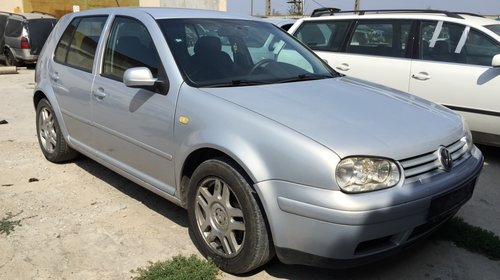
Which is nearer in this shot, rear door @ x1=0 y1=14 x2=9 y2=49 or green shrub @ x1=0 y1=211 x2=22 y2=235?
green shrub @ x1=0 y1=211 x2=22 y2=235

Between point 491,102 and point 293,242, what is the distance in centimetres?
346

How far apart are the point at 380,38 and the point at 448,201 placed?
143 inches

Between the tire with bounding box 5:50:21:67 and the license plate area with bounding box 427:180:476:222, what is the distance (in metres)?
14.5

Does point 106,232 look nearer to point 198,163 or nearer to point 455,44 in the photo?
point 198,163

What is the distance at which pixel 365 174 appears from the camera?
8.27 feet

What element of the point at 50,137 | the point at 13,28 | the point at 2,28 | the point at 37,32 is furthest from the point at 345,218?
the point at 2,28

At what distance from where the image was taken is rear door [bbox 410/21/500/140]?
5.07m

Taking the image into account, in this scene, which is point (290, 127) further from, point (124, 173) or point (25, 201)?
point (25, 201)

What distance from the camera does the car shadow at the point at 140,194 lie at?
3.88m

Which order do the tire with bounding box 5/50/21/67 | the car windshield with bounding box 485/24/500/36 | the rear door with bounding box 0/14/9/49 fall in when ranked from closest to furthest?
the car windshield with bounding box 485/24/500/36 → the tire with bounding box 5/50/21/67 → the rear door with bounding box 0/14/9/49

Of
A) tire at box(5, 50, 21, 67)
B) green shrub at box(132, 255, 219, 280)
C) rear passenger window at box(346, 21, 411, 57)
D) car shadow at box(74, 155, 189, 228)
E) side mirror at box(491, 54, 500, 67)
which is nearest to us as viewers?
green shrub at box(132, 255, 219, 280)

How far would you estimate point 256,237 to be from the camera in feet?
9.02

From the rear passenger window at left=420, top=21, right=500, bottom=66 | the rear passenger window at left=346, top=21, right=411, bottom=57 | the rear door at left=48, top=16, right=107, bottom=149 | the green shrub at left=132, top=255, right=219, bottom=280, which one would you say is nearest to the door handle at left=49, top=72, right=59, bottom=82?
the rear door at left=48, top=16, right=107, bottom=149

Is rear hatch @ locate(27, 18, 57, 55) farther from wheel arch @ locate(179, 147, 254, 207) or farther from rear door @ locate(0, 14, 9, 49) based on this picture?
wheel arch @ locate(179, 147, 254, 207)
